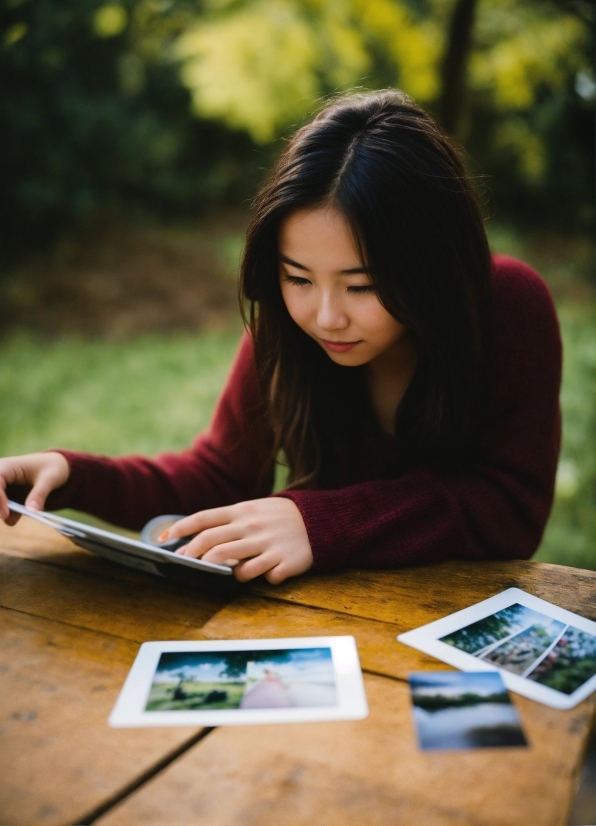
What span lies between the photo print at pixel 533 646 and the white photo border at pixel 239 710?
144 mm

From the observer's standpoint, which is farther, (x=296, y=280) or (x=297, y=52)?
(x=297, y=52)

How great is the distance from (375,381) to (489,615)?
2.20 ft

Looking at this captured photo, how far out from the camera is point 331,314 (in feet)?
3.96

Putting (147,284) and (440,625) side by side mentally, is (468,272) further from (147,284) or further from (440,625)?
(147,284)

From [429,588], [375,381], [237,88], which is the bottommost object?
[429,588]

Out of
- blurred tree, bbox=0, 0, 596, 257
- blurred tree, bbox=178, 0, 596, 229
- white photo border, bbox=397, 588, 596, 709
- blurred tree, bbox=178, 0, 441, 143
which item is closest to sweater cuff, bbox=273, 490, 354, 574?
white photo border, bbox=397, 588, 596, 709

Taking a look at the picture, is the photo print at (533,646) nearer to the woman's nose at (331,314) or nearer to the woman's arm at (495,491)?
the woman's arm at (495,491)

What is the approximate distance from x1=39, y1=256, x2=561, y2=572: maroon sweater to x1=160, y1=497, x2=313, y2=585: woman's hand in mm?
30

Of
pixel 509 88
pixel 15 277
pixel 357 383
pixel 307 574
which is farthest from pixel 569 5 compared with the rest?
pixel 15 277

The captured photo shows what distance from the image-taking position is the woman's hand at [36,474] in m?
1.32

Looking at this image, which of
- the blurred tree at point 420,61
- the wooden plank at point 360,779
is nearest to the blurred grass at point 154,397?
the blurred tree at point 420,61

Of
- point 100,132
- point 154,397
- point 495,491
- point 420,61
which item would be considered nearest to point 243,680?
point 495,491

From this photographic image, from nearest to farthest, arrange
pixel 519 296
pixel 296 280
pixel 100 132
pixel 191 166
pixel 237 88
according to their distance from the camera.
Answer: pixel 296 280 < pixel 519 296 < pixel 237 88 < pixel 100 132 < pixel 191 166

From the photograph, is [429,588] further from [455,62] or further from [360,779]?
[455,62]
